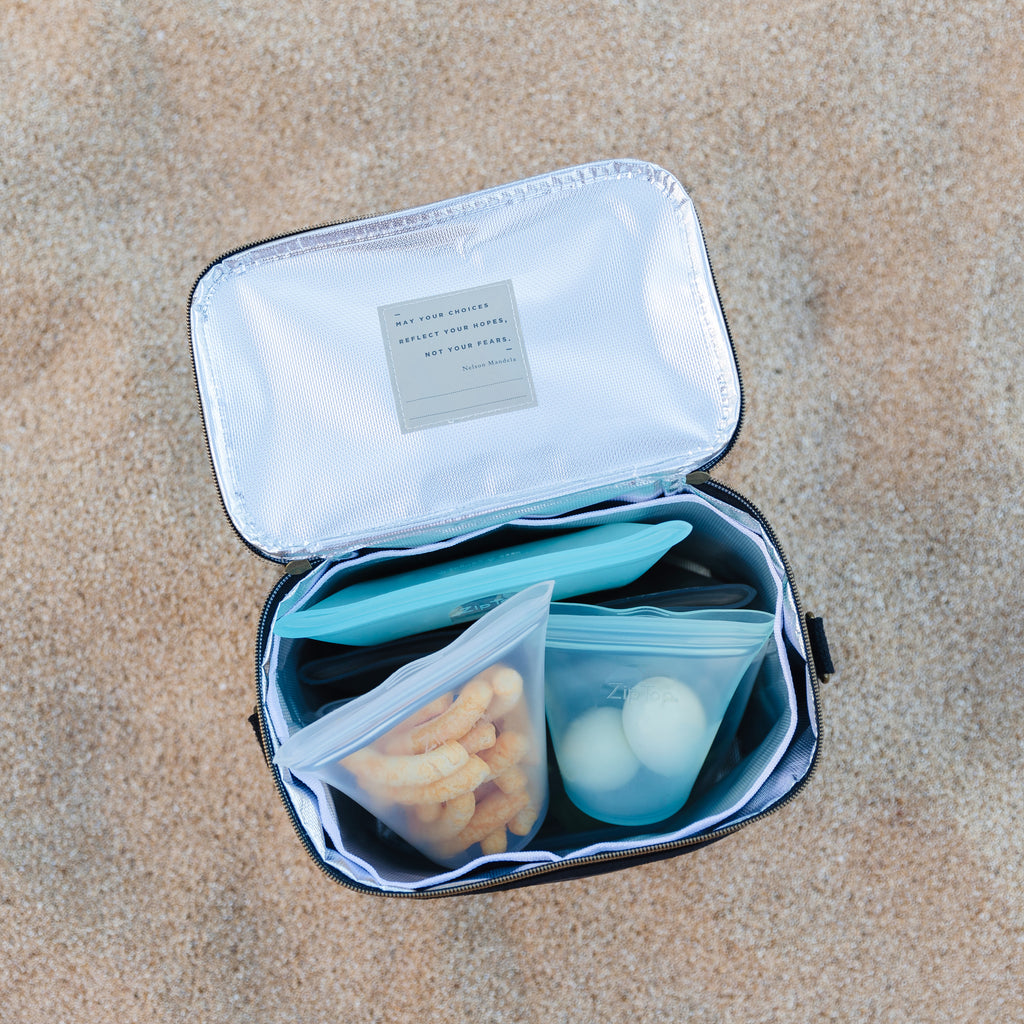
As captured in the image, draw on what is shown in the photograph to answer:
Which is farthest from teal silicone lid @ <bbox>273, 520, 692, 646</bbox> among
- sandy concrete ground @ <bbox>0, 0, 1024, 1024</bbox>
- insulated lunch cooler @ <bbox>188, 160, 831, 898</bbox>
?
sandy concrete ground @ <bbox>0, 0, 1024, 1024</bbox>

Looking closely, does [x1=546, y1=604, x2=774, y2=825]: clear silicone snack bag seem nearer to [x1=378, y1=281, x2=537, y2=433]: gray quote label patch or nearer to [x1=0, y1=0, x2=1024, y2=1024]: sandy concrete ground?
[x1=378, y1=281, x2=537, y2=433]: gray quote label patch

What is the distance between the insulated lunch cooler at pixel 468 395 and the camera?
52 centimetres

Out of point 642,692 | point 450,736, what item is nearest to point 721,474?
point 642,692

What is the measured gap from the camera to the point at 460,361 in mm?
516

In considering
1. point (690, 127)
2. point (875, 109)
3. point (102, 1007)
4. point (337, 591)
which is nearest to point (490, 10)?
point (690, 127)

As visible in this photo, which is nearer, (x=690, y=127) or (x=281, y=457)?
(x=281, y=457)

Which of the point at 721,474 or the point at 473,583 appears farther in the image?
the point at 721,474

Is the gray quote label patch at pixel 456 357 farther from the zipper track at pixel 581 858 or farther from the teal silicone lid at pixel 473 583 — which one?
the zipper track at pixel 581 858

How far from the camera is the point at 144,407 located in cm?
83

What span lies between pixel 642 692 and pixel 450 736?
14 cm

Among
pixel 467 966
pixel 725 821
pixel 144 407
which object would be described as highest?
pixel 144 407

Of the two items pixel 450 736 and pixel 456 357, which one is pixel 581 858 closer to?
pixel 450 736

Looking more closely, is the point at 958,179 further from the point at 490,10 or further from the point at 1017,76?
the point at 490,10

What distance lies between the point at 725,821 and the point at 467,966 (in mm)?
383
